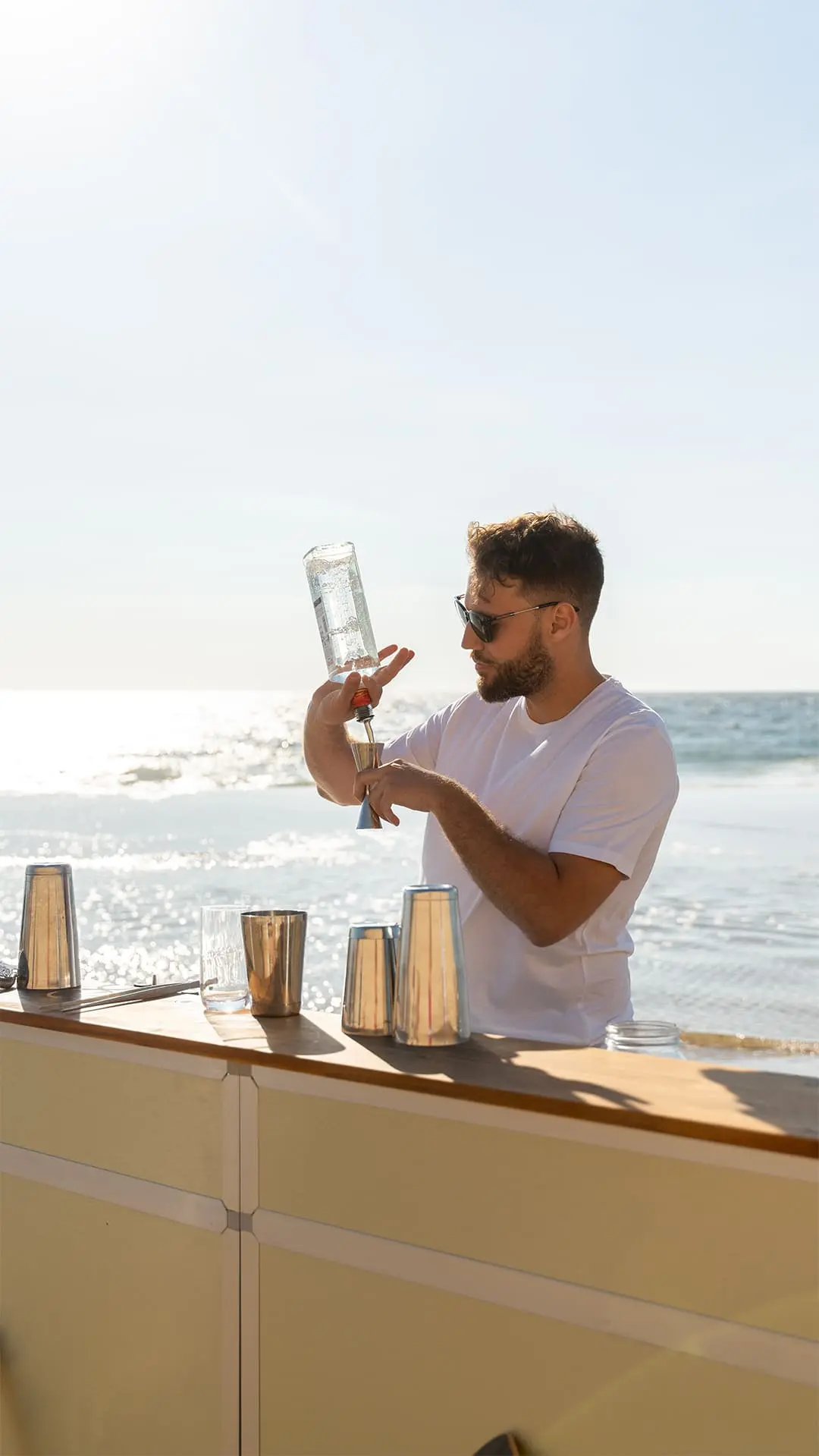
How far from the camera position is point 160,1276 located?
5.80ft

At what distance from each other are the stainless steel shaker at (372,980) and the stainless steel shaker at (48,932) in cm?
64

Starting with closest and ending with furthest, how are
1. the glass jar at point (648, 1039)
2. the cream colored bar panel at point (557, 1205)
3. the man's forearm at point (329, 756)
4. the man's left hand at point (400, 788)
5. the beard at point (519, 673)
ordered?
the cream colored bar panel at point (557, 1205) → the glass jar at point (648, 1039) → the man's left hand at point (400, 788) → the beard at point (519, 673) → the man's forearm at point (329, 756)

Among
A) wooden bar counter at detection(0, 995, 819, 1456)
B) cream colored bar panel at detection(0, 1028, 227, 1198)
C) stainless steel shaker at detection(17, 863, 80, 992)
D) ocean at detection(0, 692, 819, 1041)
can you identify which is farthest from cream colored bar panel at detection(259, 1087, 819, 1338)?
ocean at detection(0, 692, 819, 1041)

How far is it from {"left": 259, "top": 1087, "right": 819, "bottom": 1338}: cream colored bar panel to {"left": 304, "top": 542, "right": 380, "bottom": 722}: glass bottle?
0.72 m

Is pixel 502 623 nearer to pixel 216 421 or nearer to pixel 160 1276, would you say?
pixel 160 1276

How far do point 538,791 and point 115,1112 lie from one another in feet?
3.00

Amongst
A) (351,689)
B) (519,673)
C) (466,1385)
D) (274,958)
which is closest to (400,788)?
(351,689)

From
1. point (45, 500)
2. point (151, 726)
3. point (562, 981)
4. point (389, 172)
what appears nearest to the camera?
point (562, 981)

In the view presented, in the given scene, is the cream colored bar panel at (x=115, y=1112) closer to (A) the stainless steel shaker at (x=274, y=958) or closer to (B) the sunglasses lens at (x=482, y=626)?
(A) the stainless steel shaker at (x=274, y=958)

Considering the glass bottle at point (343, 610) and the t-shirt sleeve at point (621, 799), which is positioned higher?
the glass bottle at point (343, 610)

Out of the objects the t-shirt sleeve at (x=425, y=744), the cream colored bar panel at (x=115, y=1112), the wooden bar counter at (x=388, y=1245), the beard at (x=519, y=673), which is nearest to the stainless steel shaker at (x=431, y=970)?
the wooden bar counter at (x=388, y=1245)

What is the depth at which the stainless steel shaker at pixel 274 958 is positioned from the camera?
183cm

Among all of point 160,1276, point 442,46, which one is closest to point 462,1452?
point 160,1276

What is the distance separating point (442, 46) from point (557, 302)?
8.07m
